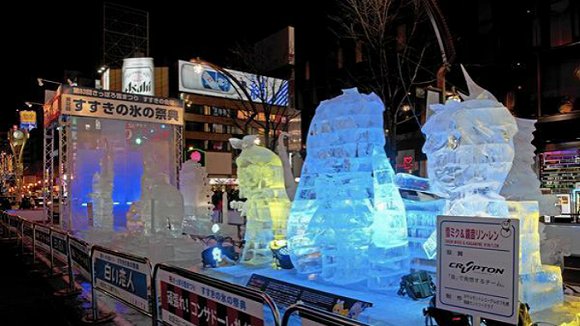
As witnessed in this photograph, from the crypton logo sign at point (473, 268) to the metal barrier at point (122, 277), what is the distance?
10.7 feet

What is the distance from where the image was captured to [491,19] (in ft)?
67.3

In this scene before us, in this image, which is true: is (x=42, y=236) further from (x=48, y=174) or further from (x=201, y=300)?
(x=48, y=174)

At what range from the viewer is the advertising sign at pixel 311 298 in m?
5.55

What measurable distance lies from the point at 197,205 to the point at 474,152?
966cm

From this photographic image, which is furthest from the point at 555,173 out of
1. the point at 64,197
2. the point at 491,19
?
the point at 64,197

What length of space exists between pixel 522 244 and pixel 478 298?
3522mm

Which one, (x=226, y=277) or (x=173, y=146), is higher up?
(x=173, y=146)

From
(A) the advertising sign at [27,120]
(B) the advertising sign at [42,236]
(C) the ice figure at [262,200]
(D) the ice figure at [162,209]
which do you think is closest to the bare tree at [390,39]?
(C) the ice figure at [262,200]

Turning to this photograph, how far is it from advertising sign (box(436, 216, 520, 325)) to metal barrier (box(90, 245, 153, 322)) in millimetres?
3187

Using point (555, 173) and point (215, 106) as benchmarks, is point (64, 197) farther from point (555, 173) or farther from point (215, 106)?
point (215, 106)

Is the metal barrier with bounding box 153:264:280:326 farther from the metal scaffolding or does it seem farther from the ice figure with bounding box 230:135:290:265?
the metal scaffolding

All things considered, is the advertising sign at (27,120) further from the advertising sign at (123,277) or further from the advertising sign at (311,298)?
the advertising sign at (311,298)

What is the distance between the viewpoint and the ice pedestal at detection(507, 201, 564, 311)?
587 centimetres

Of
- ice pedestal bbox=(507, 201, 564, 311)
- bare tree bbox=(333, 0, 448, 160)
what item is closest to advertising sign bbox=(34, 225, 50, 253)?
ice pedestal bbox=(507, 201, 564, 311)
